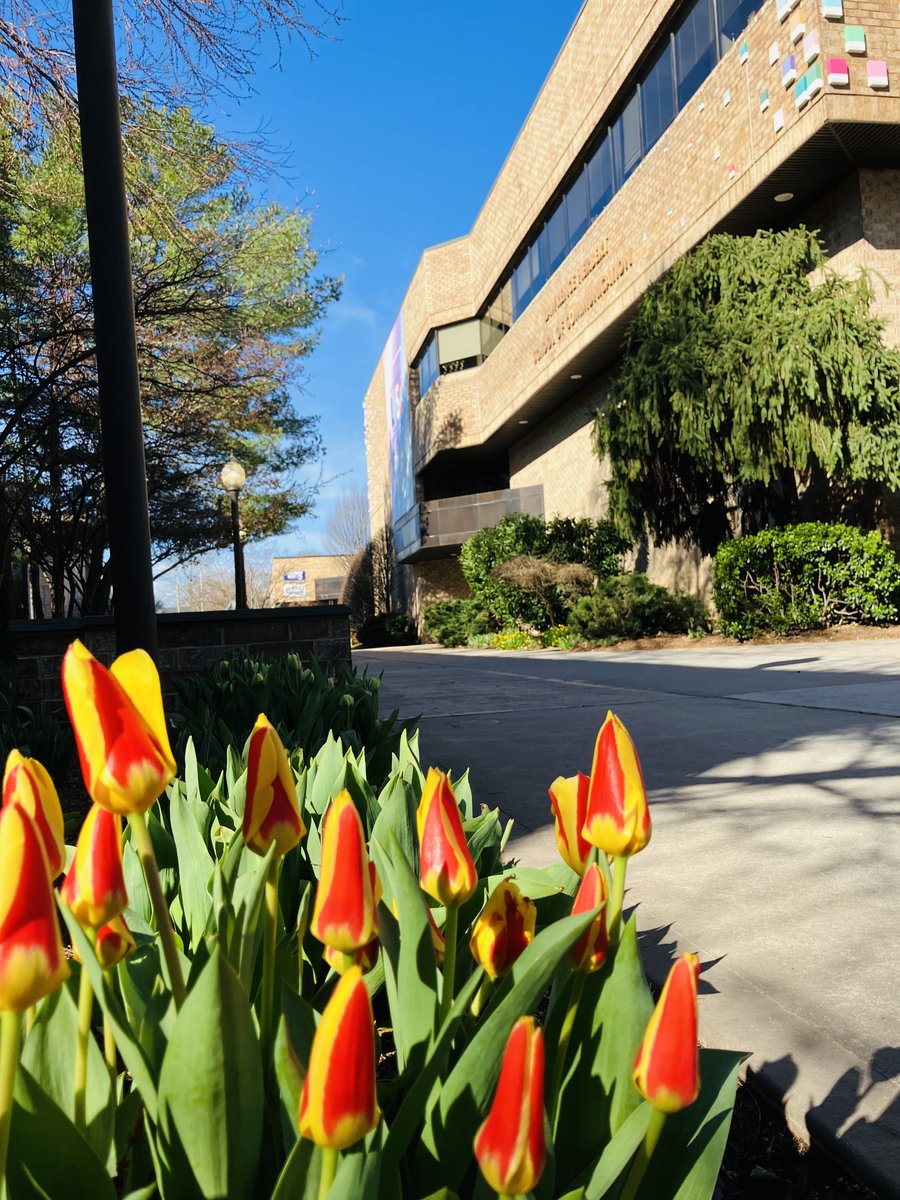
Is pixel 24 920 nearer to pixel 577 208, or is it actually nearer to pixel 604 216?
pixel 604 216

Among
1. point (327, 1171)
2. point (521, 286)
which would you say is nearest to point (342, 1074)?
point (327, 1171)

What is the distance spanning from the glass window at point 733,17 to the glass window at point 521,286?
11.6m

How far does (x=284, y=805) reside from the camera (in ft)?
3.23

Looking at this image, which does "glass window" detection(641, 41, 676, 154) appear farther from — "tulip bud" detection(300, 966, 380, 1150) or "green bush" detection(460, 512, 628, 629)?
"tulip bud" detection(300, 966, 380, 1150)

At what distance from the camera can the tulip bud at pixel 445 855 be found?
0.92 metres

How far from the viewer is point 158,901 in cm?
83

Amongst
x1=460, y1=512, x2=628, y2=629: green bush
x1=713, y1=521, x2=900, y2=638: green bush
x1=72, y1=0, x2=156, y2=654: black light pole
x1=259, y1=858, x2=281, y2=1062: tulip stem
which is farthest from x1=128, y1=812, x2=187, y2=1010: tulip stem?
x1=460, y1=512, x2=628, y2=629: green bush

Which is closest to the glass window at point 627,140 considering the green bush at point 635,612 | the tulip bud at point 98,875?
the green bush at point 635,612

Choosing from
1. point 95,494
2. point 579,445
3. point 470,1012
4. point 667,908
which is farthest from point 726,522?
point 470,1012

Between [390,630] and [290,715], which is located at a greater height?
[290,715]

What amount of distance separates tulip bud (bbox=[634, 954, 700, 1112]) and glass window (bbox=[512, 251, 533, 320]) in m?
27.9

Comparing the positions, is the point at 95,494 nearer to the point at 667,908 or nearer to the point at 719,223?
the point at 719,223

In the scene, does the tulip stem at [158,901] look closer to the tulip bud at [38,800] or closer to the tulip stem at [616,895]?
the tulip bud at [38,800]

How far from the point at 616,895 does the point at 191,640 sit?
233 inches
